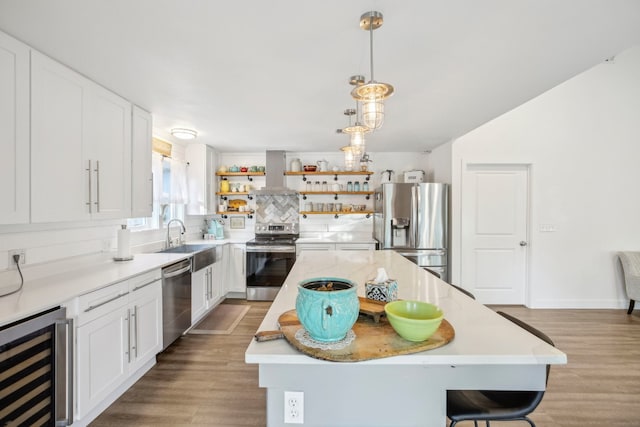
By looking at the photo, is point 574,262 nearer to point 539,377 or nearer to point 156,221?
point 539,377

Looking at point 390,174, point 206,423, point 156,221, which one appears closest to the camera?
point 206,423

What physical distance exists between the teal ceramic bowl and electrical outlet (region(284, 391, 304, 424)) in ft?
0.58

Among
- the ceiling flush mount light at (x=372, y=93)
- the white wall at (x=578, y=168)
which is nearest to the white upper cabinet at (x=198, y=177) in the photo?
the ceiling flush mount light at (x=372, y=93)

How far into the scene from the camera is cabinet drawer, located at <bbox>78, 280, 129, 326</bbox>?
69.4 inches

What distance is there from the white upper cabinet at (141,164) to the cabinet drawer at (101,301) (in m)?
0.88

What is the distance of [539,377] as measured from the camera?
2.97 ft

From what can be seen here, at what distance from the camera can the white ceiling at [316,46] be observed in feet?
4.65

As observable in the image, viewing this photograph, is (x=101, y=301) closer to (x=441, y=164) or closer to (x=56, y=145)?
(x=56, y=145)

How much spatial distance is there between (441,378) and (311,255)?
1.98m

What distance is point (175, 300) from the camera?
2895mm

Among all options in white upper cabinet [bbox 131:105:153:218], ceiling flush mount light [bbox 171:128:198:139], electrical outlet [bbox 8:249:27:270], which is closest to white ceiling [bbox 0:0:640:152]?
white upper cabinet [bbox 131:105:153:218]

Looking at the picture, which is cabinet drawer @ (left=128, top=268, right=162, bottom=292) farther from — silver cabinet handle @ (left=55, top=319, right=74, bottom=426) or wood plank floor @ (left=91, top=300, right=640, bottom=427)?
wood plank floor @ (left=91, top=300, right=640, bottom=427)

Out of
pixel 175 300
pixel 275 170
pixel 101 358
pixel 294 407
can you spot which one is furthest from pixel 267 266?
pixel 294 407

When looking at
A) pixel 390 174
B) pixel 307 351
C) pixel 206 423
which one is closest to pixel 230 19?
pixel 307 351
